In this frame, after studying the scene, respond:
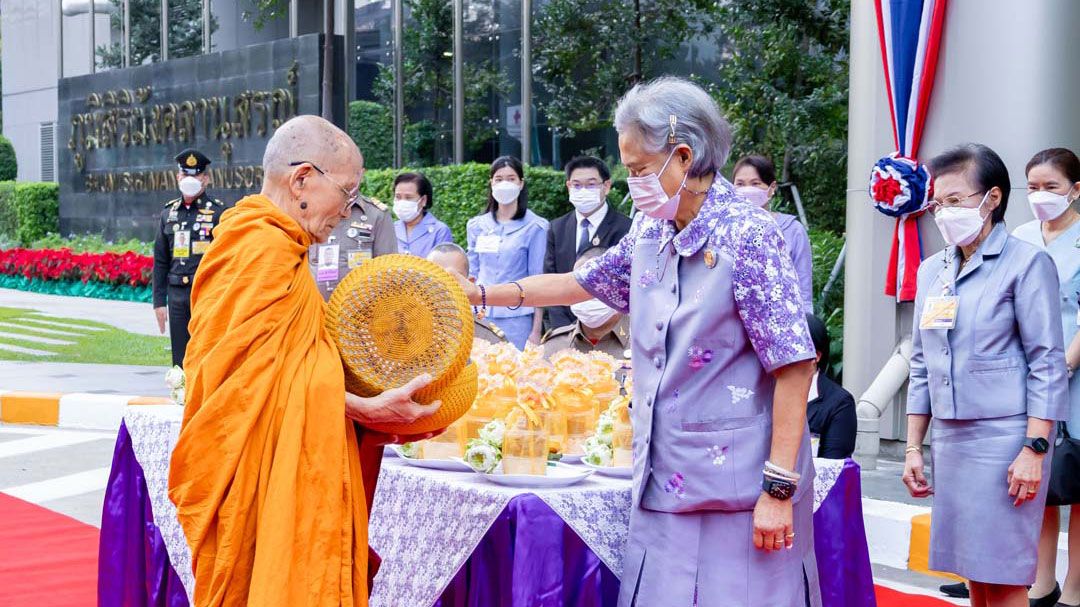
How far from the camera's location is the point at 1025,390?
12.4 feet

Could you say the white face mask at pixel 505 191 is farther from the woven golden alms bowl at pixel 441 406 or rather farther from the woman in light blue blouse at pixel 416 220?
the woven golden alms bowl at pixel 441 406

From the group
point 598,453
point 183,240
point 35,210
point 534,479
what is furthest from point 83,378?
point 35,210

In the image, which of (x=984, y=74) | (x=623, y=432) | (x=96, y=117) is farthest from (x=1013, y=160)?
(x=96, y=117)

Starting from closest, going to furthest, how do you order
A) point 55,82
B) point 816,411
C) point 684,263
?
point 684,263 → point 816,411 → point 55,82

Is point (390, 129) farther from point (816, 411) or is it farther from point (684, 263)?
point (684, 263)

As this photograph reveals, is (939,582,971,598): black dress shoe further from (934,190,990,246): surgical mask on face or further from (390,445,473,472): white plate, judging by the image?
(390,445,473,472): white plate

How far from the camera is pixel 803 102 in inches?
459

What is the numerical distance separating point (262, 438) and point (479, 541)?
0.83 metres

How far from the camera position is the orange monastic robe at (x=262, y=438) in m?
2.66

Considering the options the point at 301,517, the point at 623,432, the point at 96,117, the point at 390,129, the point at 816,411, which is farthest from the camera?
the point at 96,117

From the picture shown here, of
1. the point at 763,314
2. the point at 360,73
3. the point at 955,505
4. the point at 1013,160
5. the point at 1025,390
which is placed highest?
the point at 360,73

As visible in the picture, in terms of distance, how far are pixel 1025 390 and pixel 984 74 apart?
3.42 metres
